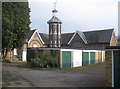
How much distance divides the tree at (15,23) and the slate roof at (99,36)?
93.7ft

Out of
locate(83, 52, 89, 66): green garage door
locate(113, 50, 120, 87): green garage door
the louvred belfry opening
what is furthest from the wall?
locate(113, 50, 120, 87): green garage door

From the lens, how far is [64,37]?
71.3m

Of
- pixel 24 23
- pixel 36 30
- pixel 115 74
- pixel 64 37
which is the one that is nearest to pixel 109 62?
pixel 115 74

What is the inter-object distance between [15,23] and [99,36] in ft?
116

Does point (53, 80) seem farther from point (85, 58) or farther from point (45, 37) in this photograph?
point (45, 37)

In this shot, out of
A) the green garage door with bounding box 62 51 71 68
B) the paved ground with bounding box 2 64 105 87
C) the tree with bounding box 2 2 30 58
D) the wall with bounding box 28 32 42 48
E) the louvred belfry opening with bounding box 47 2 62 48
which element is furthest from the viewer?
the louvred belfry opening with bounding box 47 2 62 48

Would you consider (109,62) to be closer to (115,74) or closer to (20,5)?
(115,74)

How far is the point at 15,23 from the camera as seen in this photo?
110 ft

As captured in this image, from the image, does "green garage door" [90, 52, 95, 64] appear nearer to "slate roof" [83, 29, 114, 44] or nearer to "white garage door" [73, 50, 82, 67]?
"white garage door" [73, 50, 82, 67]

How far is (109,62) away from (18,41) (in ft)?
79.6

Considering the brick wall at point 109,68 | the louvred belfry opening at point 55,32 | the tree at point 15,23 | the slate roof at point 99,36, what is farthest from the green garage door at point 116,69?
the louvred belfry opening at point 55,32

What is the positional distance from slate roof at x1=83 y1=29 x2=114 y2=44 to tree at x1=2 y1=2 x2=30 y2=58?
28.6 meters

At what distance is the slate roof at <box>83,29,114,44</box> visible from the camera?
206ft

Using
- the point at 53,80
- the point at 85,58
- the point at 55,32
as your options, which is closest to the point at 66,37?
the point at 55,32
